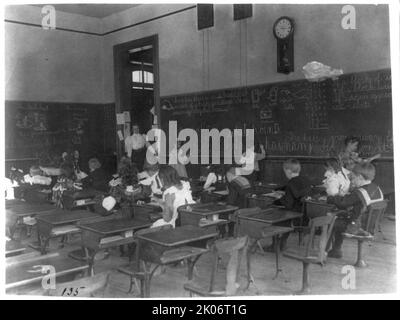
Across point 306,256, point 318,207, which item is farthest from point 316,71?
point 306,256

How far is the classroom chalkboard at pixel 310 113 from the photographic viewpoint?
5691 millimetres

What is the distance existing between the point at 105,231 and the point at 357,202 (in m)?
2.29

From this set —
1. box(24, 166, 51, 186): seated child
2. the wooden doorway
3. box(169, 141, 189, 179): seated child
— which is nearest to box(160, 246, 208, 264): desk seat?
box(24, 166, 51, 186): seated child

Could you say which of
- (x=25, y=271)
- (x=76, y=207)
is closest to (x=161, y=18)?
(x=76, y=207)

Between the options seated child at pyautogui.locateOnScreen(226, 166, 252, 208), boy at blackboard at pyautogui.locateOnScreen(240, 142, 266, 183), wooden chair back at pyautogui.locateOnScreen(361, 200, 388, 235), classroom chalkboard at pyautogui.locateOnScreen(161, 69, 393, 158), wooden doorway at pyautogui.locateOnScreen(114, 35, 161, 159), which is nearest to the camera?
wooden chair back at pyautogui.locateOnScreen(361, 200, 388, 235)

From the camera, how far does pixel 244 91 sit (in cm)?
723

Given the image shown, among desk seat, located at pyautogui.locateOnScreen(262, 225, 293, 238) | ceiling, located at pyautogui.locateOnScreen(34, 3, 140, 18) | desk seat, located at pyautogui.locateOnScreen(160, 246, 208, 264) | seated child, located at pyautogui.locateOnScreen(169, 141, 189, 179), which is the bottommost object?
desk seat, located at pyautogui.locateOnScreen(160, 246, 208, 264)

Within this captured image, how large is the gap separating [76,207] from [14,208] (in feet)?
3.33

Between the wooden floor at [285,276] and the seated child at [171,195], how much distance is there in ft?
1.54

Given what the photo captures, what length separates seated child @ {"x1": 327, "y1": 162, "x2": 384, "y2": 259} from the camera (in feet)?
12.5

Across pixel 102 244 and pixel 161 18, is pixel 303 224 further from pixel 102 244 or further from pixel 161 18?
pixel 161 18

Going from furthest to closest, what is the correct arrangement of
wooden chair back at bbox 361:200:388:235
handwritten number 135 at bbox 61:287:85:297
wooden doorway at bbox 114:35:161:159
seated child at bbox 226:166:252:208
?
wooden doorway at bbox 114:35:161:159
seated child at bbox 226:166:252:208
wooden chair back at bbox 361:200:388:235
handwritten number 135 at bbox 61:287:85:297

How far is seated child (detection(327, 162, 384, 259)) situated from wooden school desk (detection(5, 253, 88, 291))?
2424 millimetres

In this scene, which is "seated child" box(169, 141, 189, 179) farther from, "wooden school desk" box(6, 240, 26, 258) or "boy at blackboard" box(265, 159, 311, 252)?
"wooden school desk" box(6, 240, 26, 258)
